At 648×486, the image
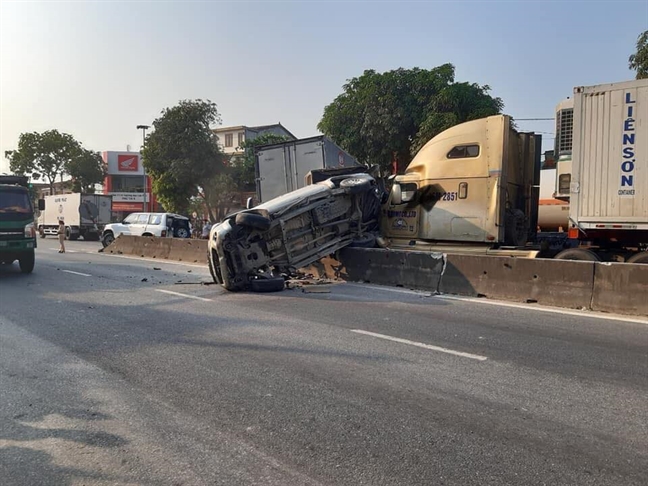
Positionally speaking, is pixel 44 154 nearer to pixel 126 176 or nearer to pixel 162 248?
pixel 126 176

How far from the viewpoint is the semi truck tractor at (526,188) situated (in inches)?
377

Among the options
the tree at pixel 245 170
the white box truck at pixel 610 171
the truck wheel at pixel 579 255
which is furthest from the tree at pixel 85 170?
the truck wheel at pixel 579 255

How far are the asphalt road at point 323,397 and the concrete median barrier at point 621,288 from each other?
21.7 inches

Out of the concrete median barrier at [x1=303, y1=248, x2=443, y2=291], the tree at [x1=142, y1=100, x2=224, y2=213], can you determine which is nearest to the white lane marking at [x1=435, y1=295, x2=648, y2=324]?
the concrete median barrier at [x1=303, y1=248, x2=443, y2=291]

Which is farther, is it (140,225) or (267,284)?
(140,225)

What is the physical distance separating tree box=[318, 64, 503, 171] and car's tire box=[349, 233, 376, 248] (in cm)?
1345

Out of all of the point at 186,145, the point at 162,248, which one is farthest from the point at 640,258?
the point at 186,145

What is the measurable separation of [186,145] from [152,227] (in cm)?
935

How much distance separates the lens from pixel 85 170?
51.8 m

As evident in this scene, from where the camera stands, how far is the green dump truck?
13.4m

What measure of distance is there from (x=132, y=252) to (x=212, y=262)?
1153 cm

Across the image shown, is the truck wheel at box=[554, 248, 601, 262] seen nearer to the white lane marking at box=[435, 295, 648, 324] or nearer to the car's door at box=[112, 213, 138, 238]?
the white lane marking at box=[435, 295, 648, 324]

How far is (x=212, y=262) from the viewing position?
35.9 feet

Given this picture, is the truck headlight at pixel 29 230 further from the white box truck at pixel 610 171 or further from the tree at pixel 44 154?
the tree at pixel 44 154
